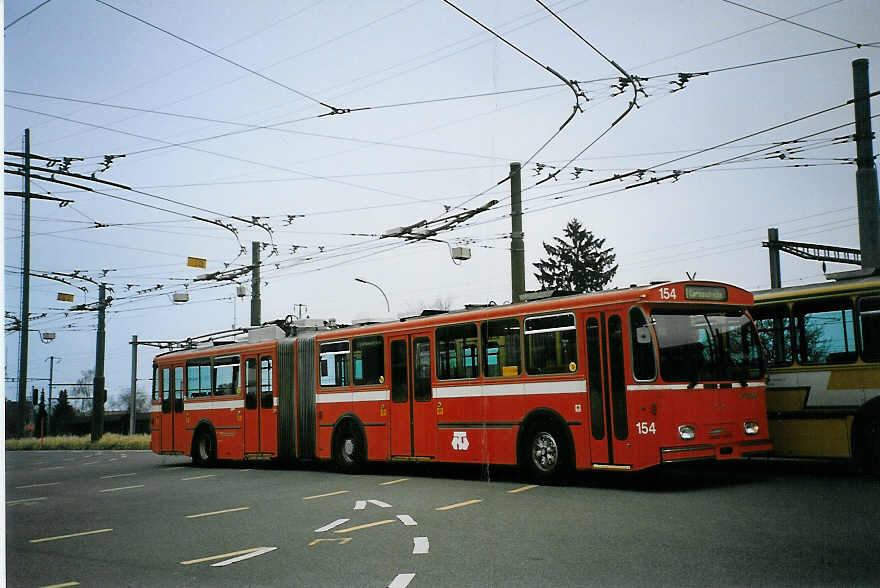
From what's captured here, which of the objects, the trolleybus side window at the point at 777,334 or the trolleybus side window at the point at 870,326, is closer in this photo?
the trolleybus side window at the point at 870,326

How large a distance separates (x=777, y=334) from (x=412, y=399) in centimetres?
637

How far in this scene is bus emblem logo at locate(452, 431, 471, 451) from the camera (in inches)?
598

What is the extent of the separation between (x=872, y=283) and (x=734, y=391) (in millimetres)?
2369

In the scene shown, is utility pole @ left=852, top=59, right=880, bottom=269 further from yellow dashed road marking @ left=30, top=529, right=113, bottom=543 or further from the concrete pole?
yellow dashed road marking @ left=30, top=529, right=113, bottom=543

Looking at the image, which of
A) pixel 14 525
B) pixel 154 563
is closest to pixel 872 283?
pixel 154 563

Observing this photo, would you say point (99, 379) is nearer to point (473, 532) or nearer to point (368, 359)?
point (368, 359)

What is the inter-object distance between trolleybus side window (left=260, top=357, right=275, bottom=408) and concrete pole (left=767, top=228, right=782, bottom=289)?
11.1 m

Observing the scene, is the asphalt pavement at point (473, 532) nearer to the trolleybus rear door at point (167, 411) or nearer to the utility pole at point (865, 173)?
the utility pole at point (865, 173)

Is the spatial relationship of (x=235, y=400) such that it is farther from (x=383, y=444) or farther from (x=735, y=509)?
(x=735, y=509)

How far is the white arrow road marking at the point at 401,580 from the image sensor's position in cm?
688

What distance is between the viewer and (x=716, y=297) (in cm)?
1291

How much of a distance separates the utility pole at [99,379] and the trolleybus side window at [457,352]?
8.62 m

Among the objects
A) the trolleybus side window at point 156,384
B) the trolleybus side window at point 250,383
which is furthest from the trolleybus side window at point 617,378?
the trolleybus side window at point 156,384

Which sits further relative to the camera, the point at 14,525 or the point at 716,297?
the point at 716,297
